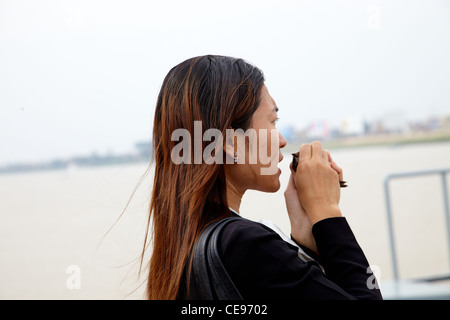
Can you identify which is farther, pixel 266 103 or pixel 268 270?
pixel 266 103

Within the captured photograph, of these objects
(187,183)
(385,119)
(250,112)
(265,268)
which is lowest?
(265,268)

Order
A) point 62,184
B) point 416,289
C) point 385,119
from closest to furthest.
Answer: point 416,289 → point 62,184 → point 385,119

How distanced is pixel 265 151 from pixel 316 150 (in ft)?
0.30

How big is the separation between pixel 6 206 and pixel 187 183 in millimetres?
3814

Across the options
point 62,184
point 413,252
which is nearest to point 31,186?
point 62,184

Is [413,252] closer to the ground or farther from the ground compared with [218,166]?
closer to the ground

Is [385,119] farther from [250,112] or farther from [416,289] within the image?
[250,112]

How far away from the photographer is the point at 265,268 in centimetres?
67

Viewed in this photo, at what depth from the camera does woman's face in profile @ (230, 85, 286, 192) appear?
809mm

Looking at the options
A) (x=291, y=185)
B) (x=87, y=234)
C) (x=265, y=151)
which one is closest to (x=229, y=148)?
(x=265, y=151)

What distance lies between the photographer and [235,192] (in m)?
0.84

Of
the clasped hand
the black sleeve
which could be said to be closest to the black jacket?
the black sleeve

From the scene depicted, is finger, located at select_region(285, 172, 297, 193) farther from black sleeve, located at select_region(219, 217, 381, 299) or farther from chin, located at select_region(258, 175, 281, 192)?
black sleeve, located at select_region(219, 217, 381, 299)

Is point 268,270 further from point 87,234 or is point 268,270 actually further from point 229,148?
point 87,234
